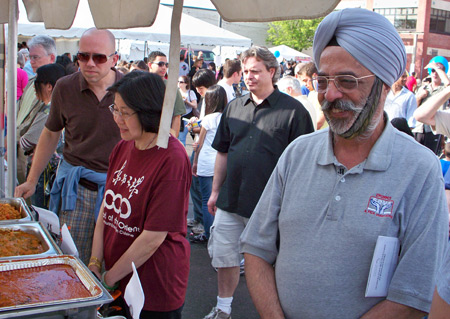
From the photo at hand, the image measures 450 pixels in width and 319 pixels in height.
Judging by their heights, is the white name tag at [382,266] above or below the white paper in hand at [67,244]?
above

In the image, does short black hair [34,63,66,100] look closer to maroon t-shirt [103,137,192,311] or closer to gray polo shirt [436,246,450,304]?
maroon t-shirt [103,137,192,311]

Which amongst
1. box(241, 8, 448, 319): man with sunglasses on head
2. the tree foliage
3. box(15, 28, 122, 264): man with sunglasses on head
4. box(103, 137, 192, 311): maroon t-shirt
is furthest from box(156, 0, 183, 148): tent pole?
the tree foliage

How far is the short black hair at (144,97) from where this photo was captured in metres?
2.23

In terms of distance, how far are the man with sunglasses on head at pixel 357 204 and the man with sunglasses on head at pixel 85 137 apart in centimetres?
165

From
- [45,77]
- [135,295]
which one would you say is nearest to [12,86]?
[45,77]

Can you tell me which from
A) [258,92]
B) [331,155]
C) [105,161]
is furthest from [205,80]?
[331,155]

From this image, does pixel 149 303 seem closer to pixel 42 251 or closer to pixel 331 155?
pixel 42 251

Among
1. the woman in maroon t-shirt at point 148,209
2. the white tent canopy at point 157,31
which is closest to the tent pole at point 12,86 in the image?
the woman in maroon t-shirt at point 148,209

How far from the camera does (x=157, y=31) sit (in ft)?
33.1

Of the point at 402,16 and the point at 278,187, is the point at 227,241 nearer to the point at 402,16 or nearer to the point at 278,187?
the point at 278,187

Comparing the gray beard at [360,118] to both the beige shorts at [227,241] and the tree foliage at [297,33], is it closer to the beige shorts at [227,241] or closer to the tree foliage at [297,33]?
the beige shorts at [227,241]

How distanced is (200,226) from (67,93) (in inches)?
122

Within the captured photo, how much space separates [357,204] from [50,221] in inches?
62.8

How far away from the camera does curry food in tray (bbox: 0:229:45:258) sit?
80.8 inches
